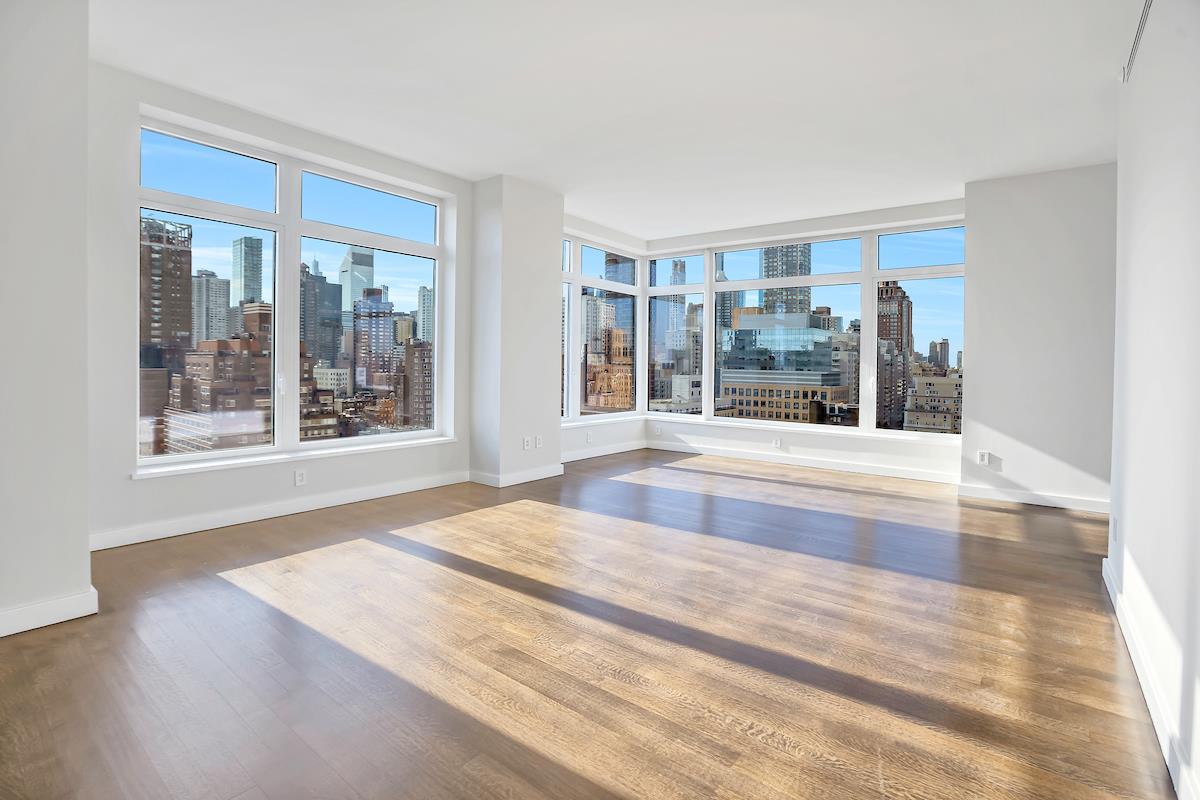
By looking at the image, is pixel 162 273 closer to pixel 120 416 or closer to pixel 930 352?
pixel 120 416

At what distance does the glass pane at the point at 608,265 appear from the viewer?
7906 mm

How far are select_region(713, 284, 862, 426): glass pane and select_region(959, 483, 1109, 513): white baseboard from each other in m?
1.76

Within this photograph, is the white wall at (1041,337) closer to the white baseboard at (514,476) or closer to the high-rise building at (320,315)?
the white baseboard at (514,476)

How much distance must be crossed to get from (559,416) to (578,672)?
437 centimetres

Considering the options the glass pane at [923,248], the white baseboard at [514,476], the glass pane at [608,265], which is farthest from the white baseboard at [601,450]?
the glass pane at [923,248]

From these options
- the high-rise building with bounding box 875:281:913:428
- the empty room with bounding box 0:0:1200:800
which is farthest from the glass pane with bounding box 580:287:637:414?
the high-rise building with bounding box 875:281:913:428

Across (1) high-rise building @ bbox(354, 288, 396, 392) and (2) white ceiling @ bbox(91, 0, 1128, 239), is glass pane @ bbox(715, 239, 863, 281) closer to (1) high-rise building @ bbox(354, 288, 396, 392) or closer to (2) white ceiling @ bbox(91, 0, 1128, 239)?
(2) white ceiling @ bbox(91, 0, 1128, 239)

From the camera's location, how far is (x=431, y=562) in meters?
3.67

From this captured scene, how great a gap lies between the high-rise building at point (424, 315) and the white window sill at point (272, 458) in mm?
999

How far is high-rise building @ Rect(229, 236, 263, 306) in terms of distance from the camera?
454 cm

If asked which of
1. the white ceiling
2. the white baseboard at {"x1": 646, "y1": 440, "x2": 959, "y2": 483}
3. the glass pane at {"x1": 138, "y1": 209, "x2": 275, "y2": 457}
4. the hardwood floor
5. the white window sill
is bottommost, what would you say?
the hardwood floor

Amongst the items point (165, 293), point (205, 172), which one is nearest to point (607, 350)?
point (205, 172)

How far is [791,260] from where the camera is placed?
7.73 meters

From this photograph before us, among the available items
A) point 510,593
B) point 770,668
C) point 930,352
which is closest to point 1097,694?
point 770,668
